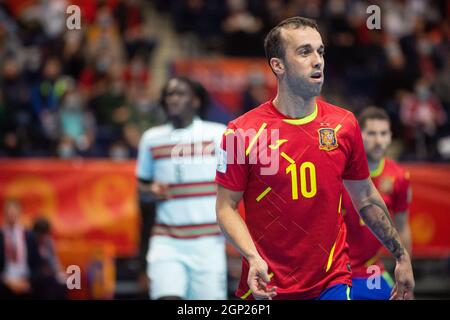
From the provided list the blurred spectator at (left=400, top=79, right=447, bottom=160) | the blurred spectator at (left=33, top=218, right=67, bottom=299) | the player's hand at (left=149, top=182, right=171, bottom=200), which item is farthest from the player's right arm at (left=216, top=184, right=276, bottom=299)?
the blurred spectator at (left=400, top=79, right=447, bottom=160)

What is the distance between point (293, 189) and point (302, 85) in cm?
63

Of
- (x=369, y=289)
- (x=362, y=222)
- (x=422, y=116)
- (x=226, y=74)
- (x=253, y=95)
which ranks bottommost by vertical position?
(x=369, y=289)

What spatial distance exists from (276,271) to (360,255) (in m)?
1.88

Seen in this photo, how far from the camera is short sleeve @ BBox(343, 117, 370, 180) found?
5.55m

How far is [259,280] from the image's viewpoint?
509 centimetres

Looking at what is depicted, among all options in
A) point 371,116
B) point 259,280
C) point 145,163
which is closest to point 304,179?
point 259,280

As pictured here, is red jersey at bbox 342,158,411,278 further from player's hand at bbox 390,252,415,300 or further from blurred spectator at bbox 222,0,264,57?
blurred spectator at bbox 222,0,264,57

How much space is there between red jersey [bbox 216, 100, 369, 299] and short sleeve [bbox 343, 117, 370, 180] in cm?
5

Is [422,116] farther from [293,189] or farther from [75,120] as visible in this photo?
[293,189]

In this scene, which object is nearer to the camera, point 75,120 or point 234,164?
point 234,164

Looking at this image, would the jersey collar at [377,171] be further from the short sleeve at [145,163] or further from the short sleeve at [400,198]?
the short sleeve at [145,163]

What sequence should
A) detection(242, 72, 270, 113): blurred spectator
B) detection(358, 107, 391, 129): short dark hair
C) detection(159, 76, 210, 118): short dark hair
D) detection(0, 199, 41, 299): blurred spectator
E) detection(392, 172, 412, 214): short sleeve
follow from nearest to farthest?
detection(392, 172, 412, 214): short sleeve
detection(358, 107, 391, 129): short dark hair
detection(159, 76, 210, 118): short dark hair
detection(0, 199, 41, 299): blurred spectator
detection(242, 72, 270, 113): blurred spectator

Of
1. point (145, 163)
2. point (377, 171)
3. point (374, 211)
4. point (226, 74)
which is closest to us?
point (374, 211)

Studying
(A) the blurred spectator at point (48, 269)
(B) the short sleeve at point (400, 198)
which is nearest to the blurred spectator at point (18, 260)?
(A) the blurred spectator at point (48, 269)
